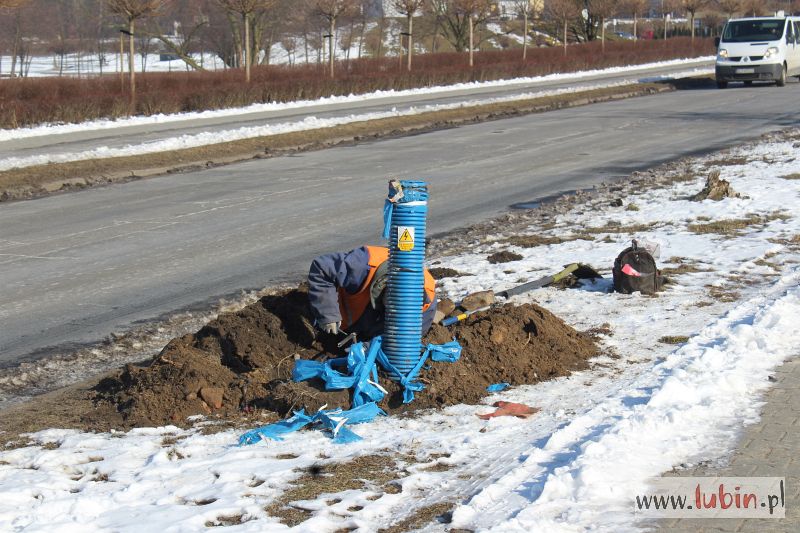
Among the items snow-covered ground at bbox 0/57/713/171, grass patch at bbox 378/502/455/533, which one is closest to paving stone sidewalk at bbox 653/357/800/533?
grass patch at bbox 378/502/455/533

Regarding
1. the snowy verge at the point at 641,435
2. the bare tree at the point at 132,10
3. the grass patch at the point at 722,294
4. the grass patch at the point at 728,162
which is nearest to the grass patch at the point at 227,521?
the snowy verge at the point at 641,435

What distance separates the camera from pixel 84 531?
4426 millimetres

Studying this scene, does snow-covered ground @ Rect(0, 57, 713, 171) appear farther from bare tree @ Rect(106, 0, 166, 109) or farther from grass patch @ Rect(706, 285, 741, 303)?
grass patch @ Rect(706, 285, 741, 303)

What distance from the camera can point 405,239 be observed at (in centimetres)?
606

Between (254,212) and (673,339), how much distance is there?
7.16 m

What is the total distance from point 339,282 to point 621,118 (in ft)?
66.2

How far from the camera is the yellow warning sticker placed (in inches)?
239

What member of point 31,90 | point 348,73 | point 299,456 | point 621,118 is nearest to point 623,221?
point 299,456

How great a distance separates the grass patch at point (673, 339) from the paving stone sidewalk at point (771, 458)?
980 mm

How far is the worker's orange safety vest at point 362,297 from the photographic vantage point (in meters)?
6.44

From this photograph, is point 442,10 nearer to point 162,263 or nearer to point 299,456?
point 162,263

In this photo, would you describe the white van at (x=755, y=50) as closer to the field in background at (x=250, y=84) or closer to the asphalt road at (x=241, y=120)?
the asphalt road at (x=241, y=120)

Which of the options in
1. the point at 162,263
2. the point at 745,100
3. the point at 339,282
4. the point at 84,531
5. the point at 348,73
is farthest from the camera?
the point at 348,73

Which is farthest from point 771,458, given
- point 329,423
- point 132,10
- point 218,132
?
point 132,10
